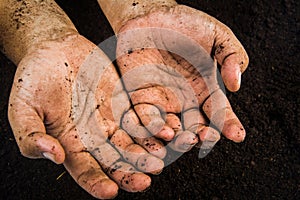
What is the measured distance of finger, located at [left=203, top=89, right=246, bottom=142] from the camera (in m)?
1.15

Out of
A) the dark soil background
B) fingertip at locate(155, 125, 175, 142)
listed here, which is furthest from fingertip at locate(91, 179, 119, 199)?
the dark soil background

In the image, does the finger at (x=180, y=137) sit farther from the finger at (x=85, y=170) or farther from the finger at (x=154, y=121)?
the finger at (x=85, y=170)

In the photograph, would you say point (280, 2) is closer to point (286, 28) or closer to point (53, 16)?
point (286, 28)

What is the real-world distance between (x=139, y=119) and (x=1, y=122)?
0.84 meters

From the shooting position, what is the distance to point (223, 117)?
1.20 meters

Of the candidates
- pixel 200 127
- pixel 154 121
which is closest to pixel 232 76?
pixel 200 127

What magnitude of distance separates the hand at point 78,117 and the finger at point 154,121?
0.04 meters

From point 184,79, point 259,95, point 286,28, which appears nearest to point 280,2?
point 286,28

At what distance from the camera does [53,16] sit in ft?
5.00

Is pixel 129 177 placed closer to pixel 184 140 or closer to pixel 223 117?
pixel 184 140

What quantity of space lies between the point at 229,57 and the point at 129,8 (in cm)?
51

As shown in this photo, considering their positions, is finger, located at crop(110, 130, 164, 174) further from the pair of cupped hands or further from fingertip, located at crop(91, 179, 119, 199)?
fingertip, located at crop(91, 179, 119, 199)

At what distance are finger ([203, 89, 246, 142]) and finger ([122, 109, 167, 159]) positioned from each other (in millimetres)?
201

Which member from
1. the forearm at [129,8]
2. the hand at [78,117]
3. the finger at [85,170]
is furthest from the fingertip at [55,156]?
the forearm at [129,8]
